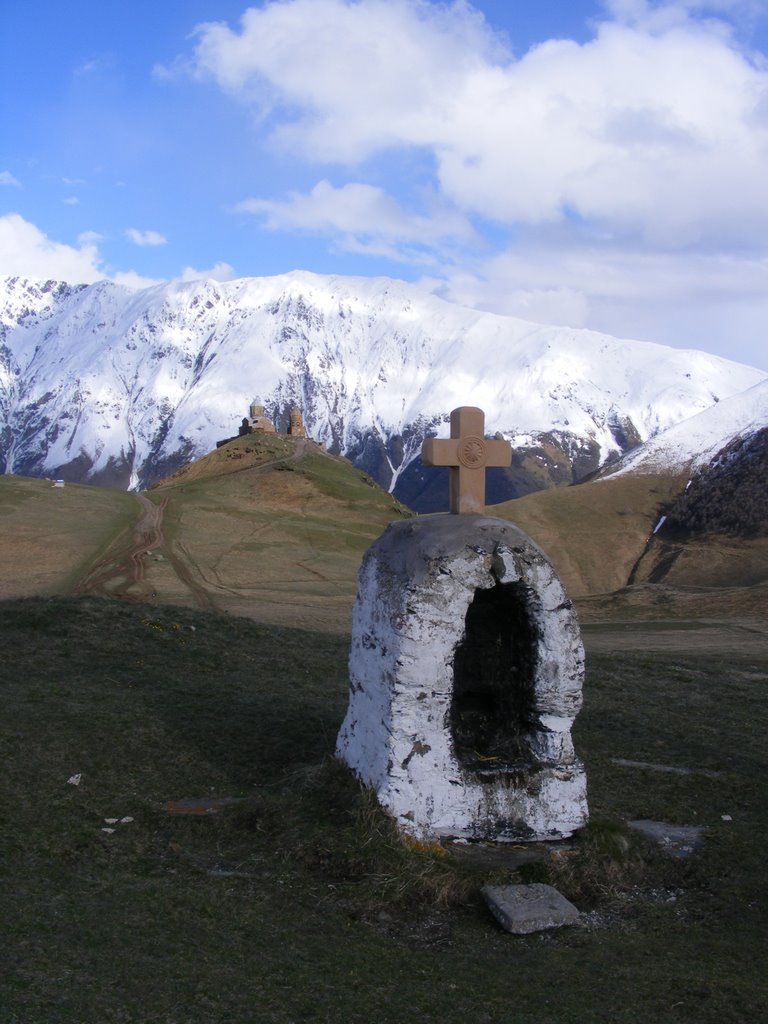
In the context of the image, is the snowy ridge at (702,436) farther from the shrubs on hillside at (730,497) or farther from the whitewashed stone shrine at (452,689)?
the whitewashed stone shrine at (452,689)

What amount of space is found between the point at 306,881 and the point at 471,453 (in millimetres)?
4584

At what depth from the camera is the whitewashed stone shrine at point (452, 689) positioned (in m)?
9.04

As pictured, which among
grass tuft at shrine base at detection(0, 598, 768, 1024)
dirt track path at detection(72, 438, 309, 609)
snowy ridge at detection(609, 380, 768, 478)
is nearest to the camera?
grass tuft at shrine base at detection(0, 598, 768, 1024)

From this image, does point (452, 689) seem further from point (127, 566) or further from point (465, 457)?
point (127, 566)

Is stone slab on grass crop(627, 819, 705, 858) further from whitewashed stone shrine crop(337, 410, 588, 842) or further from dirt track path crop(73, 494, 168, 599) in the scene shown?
dirt track path crop(73, 494, 168, 599)

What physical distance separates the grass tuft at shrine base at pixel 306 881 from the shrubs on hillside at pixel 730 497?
53477mm

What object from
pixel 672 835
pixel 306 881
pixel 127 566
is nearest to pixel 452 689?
pixel 306 881

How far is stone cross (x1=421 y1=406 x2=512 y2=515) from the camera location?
33.2 ft

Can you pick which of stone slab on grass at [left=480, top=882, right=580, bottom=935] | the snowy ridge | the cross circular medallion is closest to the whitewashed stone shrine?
the cross circular medallion

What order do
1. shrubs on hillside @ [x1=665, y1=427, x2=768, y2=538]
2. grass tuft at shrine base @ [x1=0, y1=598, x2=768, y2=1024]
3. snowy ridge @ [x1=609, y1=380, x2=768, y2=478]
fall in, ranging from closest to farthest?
grass tuft at shrine base @ [x1=0, y1=598, x2=768, y2=1024], shrubs on hillside @ [x1=665, y1=427, x2=768, y2=538], snowy ridge @ [x1=609, y1=380, x2=768, y2=478]

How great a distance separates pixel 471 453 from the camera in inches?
402

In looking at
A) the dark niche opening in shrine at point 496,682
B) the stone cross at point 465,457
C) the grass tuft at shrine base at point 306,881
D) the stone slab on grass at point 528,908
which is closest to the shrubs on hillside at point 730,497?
the grass tuft at shrine base at point 306,881

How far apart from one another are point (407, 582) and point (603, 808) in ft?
11.0

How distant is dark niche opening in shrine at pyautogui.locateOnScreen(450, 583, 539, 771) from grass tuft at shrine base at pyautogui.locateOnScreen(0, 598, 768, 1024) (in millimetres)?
1168
